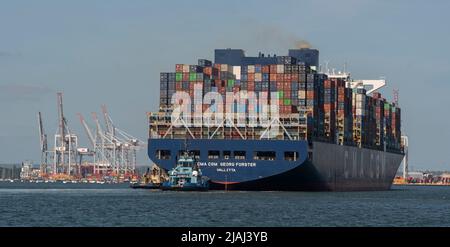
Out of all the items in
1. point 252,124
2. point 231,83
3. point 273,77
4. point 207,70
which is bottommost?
point 252,124

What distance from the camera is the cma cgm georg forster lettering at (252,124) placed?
89938mm

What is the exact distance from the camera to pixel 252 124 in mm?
92250

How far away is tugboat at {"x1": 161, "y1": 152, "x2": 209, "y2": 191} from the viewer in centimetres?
8750

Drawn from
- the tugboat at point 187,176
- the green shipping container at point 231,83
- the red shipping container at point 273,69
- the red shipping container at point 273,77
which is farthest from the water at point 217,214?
the green shipping container at point 231,83

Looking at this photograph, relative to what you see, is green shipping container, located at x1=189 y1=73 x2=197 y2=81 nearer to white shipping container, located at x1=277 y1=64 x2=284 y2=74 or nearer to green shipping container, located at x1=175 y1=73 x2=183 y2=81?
green shipping container, located at x1=175 y1=73 x2=183 y2=81

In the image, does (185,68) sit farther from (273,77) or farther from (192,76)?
(273,77)

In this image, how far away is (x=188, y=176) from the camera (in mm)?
87750

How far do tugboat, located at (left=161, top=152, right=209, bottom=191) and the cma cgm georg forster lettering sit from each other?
2034 millimetres

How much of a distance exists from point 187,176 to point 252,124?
8.84 metres

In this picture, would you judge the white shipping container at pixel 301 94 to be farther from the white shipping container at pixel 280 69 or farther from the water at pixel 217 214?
the water at pixel 217 214

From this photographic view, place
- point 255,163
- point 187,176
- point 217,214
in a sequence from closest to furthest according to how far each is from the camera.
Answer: point 217,214 < point 187,176 < point 255,163

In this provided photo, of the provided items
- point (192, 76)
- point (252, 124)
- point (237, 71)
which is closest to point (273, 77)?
point (252, 124)
